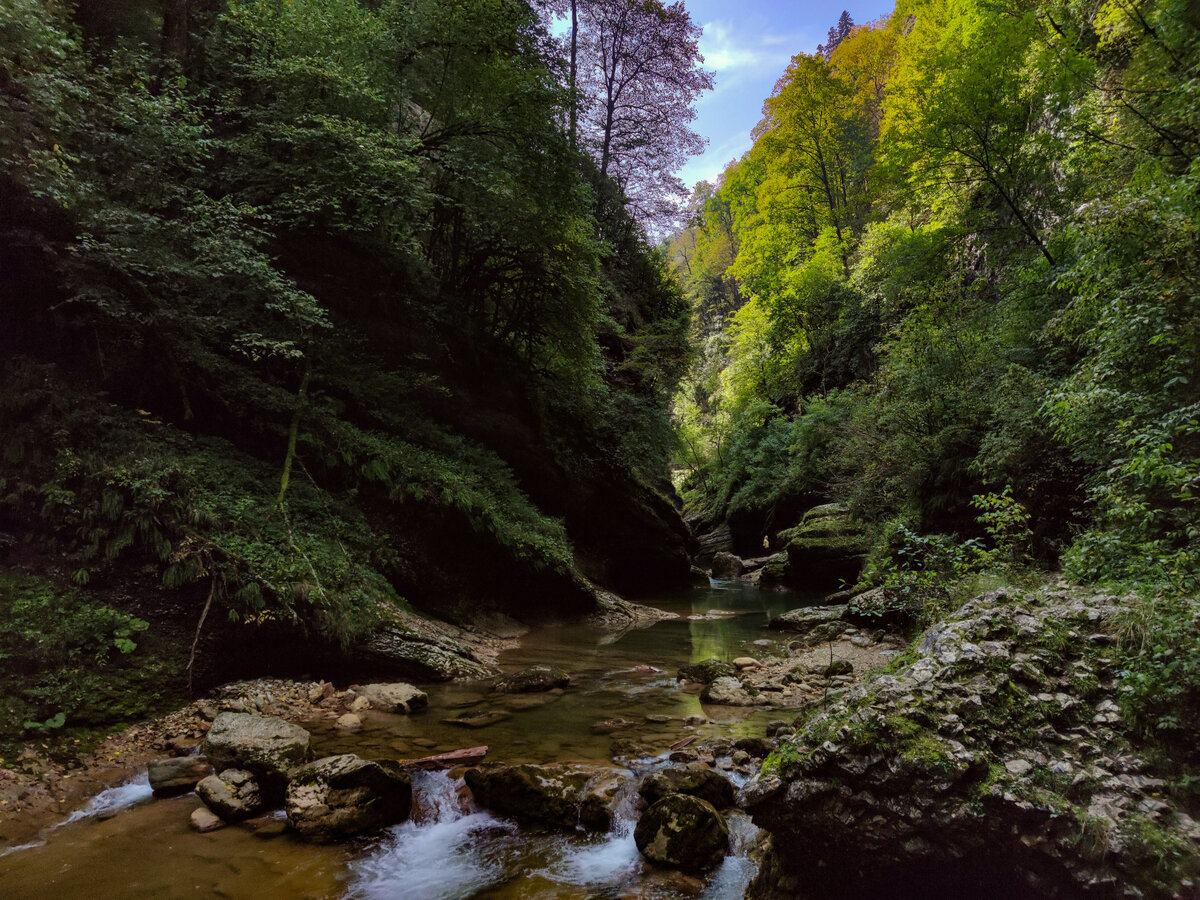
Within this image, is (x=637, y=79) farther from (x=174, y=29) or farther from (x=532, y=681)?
(x=532, y=681)

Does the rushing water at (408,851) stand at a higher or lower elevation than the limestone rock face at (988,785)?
lower

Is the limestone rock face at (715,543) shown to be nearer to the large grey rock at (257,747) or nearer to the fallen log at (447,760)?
the fallen log at (447,760)

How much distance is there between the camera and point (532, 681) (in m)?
7.65

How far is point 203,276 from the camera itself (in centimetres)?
728

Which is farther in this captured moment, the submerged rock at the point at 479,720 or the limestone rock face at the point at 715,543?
the limestone rock face at the point at 715,543

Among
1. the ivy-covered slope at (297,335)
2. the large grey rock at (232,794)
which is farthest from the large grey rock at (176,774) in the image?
the ivy-covered slope at (297,335)

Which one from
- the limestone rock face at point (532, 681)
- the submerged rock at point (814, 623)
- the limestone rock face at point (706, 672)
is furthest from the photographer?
the submerged rock at point (814, 623)

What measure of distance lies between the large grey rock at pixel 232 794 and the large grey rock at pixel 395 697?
231 cm

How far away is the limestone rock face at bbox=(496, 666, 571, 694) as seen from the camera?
752 cm

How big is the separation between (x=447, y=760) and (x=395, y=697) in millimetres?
1822

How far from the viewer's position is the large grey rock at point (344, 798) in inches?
161

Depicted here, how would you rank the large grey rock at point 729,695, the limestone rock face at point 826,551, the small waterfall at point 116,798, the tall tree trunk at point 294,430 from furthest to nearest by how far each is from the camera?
the limestone rock face at point 826,551
the tall tree trunk at point 294,430
the large grey rock at point 729,695
the small waterfall at point 116,798

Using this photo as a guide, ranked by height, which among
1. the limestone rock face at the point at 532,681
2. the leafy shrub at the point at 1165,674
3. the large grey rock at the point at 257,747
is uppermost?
the leafy shrub at the point at 1165,674

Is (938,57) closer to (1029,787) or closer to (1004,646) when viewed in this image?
(1004,646)
